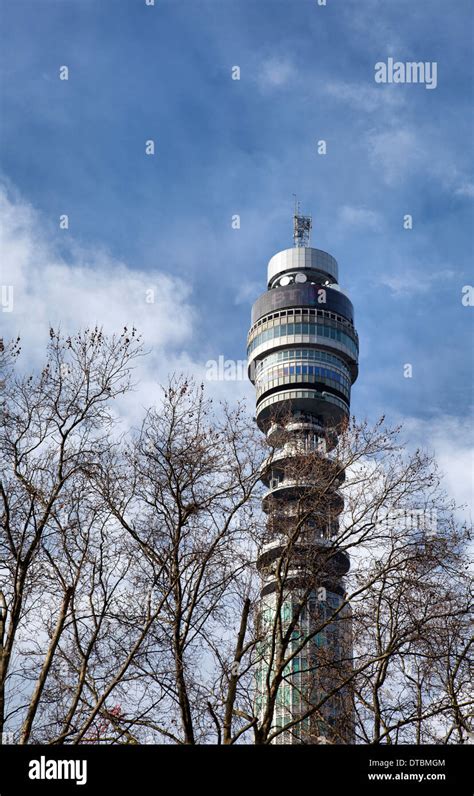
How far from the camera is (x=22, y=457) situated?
20125 mm

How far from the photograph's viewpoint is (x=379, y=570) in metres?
20.7

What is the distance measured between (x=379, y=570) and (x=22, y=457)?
8530 millimetres

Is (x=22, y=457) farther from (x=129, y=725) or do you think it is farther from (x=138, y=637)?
(x=129, y=725)

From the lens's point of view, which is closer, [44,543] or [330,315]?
[44,543]

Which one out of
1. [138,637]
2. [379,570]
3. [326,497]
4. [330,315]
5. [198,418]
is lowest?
[138,637]

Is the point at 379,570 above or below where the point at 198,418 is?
below

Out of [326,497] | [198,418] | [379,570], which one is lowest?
[379,570]
